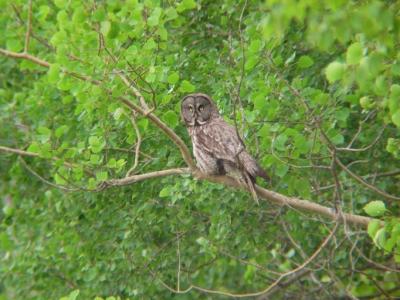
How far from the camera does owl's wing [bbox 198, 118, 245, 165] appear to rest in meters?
7.13

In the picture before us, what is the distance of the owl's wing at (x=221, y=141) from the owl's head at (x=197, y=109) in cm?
17

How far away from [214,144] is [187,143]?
0.91 m

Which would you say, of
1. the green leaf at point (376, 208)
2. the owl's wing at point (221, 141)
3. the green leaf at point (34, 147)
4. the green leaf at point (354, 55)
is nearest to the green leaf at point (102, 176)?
the green leaf at point (34, 147)

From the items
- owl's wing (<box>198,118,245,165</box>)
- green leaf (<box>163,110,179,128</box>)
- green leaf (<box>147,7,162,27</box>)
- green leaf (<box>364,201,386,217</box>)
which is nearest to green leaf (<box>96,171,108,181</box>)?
green leaf (<box>163,110,179,128</box>)

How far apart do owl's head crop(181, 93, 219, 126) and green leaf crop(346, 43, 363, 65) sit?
3746 mm

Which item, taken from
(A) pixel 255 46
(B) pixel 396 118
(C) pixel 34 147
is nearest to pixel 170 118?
(A) pixel 255 46

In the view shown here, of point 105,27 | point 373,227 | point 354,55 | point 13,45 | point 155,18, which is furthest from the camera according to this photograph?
point 13,45

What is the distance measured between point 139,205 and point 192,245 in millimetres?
1105

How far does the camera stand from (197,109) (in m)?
8.00

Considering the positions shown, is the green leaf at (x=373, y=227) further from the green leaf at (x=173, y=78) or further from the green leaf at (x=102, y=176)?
the green leaf at (x=102, y=176)

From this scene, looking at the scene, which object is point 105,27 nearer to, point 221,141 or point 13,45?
point 13,45

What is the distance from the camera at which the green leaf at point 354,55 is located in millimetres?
4157

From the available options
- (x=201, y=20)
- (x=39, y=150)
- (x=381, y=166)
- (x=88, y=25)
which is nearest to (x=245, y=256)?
(x=381, y=166)

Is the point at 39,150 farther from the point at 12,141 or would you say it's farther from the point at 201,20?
the point at 12,141
